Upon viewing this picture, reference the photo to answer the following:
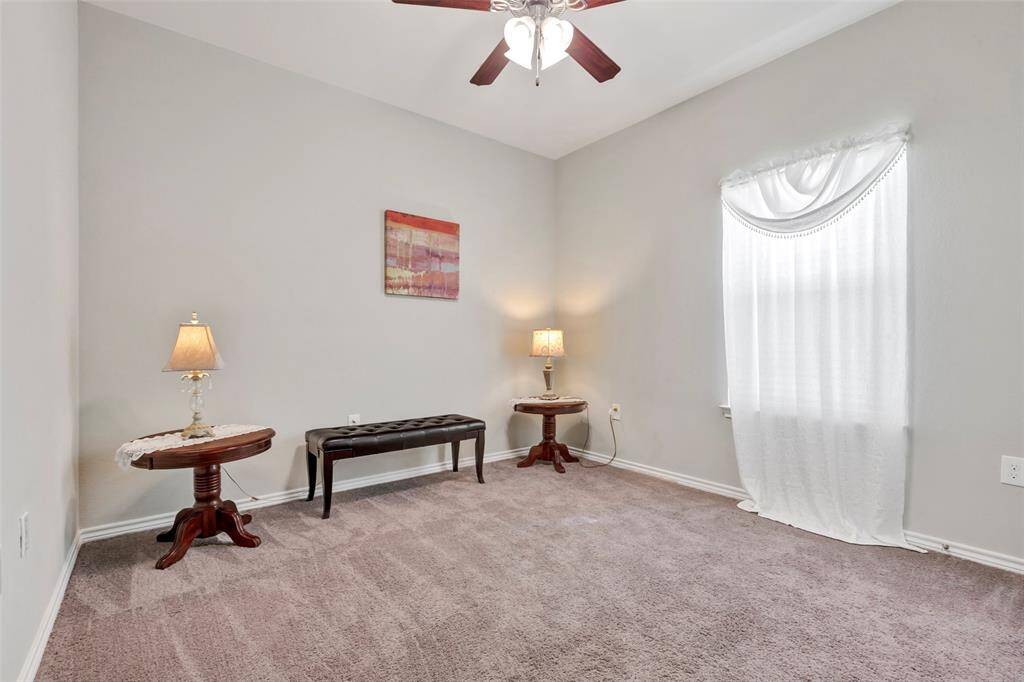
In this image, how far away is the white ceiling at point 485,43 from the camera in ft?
8.64

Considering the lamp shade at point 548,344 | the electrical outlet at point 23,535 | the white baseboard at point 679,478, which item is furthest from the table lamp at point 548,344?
the electrical outlet at point 23,535

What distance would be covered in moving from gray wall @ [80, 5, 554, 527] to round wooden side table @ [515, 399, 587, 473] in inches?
15.7

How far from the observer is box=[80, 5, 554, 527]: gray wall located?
261 centimetres

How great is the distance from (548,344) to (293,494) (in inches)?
88.3

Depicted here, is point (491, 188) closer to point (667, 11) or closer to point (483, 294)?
point (483, 294)

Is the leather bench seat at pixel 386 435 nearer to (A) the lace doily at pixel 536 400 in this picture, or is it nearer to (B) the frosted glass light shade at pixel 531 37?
(A) the lace doily at pixel 536 400

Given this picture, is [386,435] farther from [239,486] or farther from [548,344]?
[548,344]

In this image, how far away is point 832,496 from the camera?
2660mm

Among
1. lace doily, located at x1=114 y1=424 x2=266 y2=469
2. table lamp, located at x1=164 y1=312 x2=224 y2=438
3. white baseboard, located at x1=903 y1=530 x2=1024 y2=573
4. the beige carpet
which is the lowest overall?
the beige carpet

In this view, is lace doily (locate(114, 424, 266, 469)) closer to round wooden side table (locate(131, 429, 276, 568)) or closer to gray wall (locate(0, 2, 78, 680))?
round wooden side table (locate(131, 429, 276, 568))

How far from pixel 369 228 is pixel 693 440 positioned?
113 inches

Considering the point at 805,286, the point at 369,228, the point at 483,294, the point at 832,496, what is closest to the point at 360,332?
the point at 369,228

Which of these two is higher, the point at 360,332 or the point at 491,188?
the point at 491,188

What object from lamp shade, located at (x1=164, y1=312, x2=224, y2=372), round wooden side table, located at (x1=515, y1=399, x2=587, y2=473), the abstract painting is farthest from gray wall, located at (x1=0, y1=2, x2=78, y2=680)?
round wooden side table, located at (x1=515, y1=399, x2=587, y2=473)
